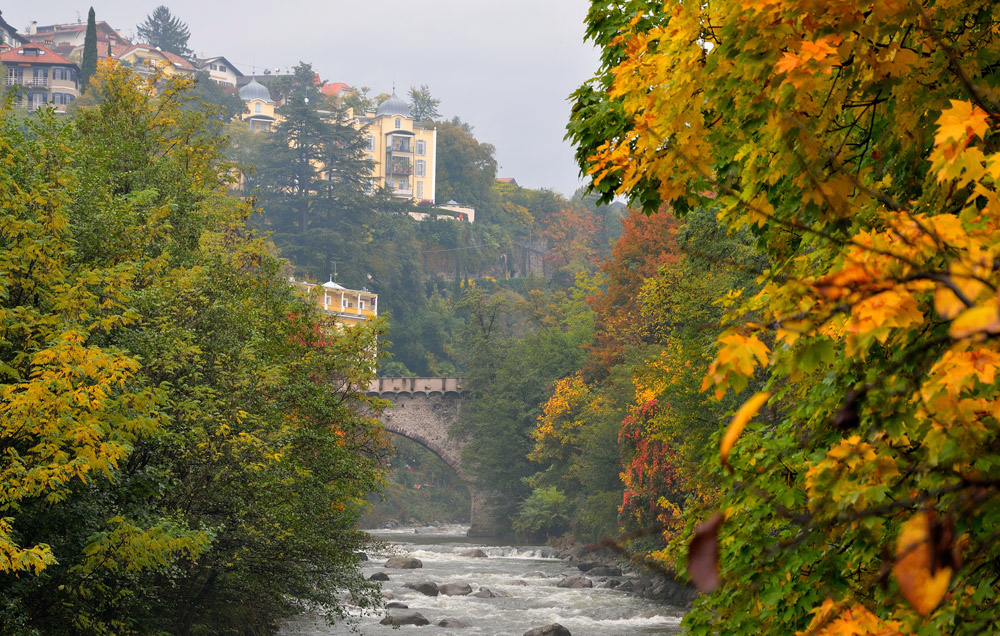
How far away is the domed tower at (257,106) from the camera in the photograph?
102875mm

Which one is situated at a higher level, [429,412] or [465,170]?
[465,170]

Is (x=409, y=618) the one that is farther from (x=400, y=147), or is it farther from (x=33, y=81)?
(x=33, y=81)

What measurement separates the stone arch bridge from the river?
1740 centimetres

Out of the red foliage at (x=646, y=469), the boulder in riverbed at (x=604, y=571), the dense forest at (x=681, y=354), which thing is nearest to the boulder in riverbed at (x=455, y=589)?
the red foliage at (x=646, y=469)

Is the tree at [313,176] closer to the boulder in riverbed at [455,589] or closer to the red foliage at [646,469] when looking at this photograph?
the red foliage at [646,469]

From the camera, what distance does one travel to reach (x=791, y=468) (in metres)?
4.91

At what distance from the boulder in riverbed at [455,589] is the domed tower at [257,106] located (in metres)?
79.8

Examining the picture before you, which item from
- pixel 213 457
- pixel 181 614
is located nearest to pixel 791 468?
pixel 213 457

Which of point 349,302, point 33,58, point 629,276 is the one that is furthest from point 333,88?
point 629,276

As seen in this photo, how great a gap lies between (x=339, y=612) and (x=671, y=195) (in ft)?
39.4

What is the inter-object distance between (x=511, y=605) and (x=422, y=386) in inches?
1219

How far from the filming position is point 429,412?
56625 mm

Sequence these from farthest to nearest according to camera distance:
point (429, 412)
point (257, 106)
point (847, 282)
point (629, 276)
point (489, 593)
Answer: point (257, 106) → point (429, 412) → point (629, 276) → point (489, 593) → point (847, 282)

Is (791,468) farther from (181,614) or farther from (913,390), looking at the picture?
(181,614)
